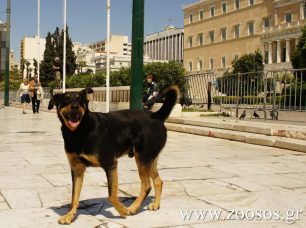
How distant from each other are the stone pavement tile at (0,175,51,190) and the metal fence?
8979mm

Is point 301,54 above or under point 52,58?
under

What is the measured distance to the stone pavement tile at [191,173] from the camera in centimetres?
604

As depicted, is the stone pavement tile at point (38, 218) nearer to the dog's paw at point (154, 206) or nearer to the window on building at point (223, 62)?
the dog's paw at point (154, 206)

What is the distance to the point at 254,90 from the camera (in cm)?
1495

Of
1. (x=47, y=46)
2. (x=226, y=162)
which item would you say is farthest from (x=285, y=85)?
(x=47, y=46)

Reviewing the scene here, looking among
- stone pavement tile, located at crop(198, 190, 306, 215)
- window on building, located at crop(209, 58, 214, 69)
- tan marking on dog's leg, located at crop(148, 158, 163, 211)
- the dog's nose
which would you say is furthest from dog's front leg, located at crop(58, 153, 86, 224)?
window on building, located at crop(209, 58, 214, 69)

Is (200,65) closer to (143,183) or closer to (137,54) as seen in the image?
(137,54)

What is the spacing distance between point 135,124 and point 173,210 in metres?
0.92

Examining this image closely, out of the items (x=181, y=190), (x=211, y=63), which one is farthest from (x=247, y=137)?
(x=211, y=63)

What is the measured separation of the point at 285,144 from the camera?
911 cm

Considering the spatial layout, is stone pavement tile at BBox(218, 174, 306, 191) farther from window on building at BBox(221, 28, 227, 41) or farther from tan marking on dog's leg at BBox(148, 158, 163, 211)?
window on building at BBox(221, 28, 227, 41)

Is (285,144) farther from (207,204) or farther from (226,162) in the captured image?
(207,204)

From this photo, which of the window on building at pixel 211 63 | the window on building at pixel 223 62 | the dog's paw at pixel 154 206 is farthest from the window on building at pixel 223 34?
the dog's paw at pixel 154 206

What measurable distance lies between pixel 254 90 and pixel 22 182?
10699 mm
